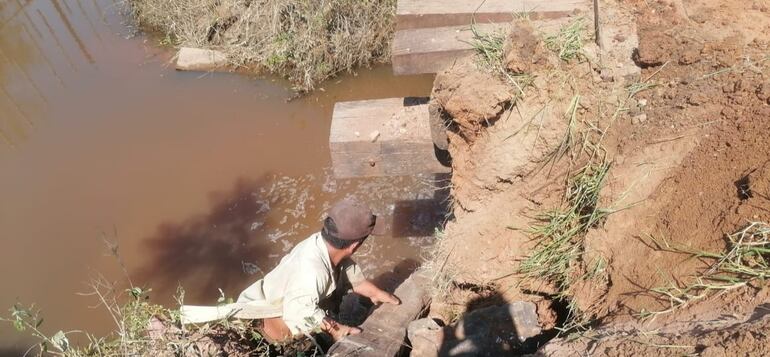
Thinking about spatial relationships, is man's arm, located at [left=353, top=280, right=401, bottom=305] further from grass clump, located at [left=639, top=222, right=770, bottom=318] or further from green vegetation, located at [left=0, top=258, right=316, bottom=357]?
grass clump, located at [left=639, top=222, right=770, bottom=318]

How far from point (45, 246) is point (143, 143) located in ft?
5.78

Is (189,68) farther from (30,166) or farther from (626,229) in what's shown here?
(626,229)

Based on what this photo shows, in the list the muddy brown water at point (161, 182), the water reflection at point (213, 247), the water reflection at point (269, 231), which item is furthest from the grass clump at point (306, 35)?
the water reflection at point (213, 247)

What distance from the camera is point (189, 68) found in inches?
324

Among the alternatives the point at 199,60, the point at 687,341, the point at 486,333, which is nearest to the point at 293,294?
the point at 486,333

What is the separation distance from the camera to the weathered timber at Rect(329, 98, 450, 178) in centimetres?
315

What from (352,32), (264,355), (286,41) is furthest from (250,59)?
(264,355)

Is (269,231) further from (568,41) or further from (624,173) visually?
(624,173)

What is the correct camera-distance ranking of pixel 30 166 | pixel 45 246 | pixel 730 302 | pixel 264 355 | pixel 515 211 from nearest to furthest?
pixel 730 302
pixel 515 211
pixel 264 355
pixel 45 246
pixel 30 166

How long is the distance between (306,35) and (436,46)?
4.68 m

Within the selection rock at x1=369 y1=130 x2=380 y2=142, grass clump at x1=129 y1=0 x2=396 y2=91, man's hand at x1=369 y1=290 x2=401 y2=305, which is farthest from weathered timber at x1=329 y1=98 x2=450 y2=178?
grass clump at x1=129 y1=0 x2=396 y2=91

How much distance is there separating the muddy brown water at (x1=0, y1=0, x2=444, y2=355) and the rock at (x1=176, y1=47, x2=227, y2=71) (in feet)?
0.50

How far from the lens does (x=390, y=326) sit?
3.08 m

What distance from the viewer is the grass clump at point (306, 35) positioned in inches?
293
